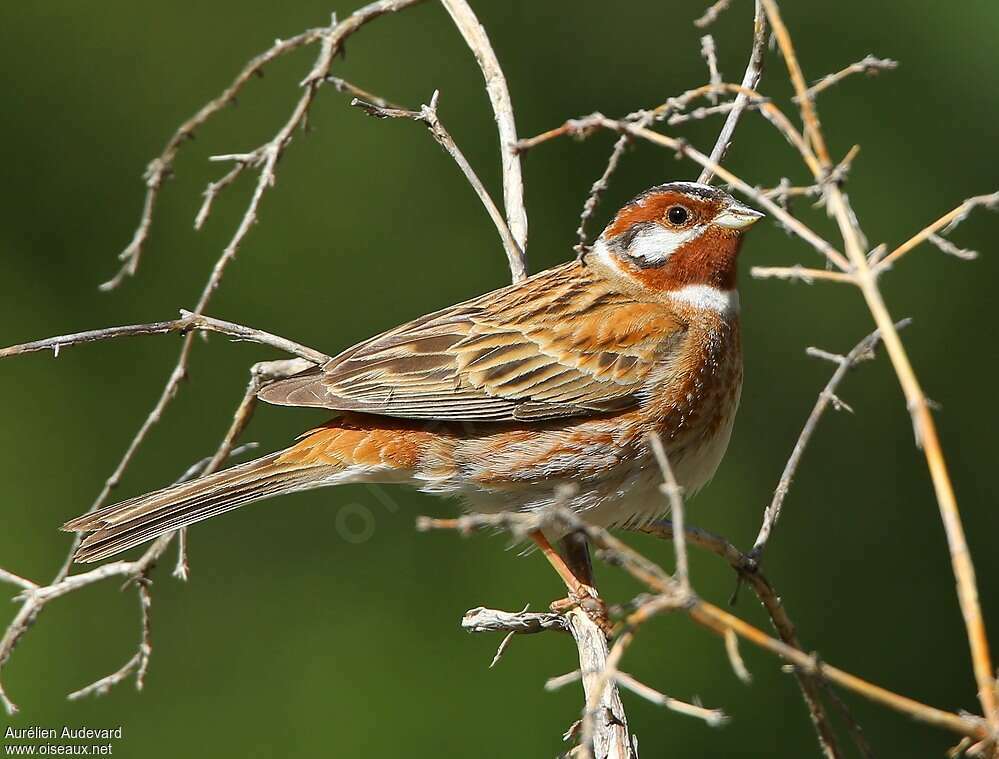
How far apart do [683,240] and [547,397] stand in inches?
21.5

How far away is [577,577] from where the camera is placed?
343 centimetres

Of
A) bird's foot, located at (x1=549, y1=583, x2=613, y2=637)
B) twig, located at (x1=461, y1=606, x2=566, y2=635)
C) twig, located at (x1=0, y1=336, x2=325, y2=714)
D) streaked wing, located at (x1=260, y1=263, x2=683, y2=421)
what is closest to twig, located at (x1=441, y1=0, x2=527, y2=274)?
streaked wing, located at (x1=260, y1=263, x2=683, y2=421)

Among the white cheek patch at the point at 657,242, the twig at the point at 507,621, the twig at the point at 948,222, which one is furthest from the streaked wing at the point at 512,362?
the twig at the point at 948,222

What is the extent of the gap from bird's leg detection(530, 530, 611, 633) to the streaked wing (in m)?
0.33

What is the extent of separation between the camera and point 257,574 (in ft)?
18.8

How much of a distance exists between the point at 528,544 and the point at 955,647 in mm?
3496

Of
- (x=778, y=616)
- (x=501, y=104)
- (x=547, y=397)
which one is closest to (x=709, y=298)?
(x=547, y=397)

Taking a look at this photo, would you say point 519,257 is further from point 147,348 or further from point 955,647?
point 955,647

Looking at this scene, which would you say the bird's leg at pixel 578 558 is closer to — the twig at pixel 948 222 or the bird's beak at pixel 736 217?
the bird's beak at pixel 736 217

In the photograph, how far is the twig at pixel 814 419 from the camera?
7.84 ft

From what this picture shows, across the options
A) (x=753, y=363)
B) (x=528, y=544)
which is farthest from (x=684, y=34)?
(x=528, y=544)

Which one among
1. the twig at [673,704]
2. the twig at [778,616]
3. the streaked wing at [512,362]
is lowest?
the twig at [778,616]

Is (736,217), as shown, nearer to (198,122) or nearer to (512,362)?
(512,362)

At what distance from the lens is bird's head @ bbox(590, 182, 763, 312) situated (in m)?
3.57
